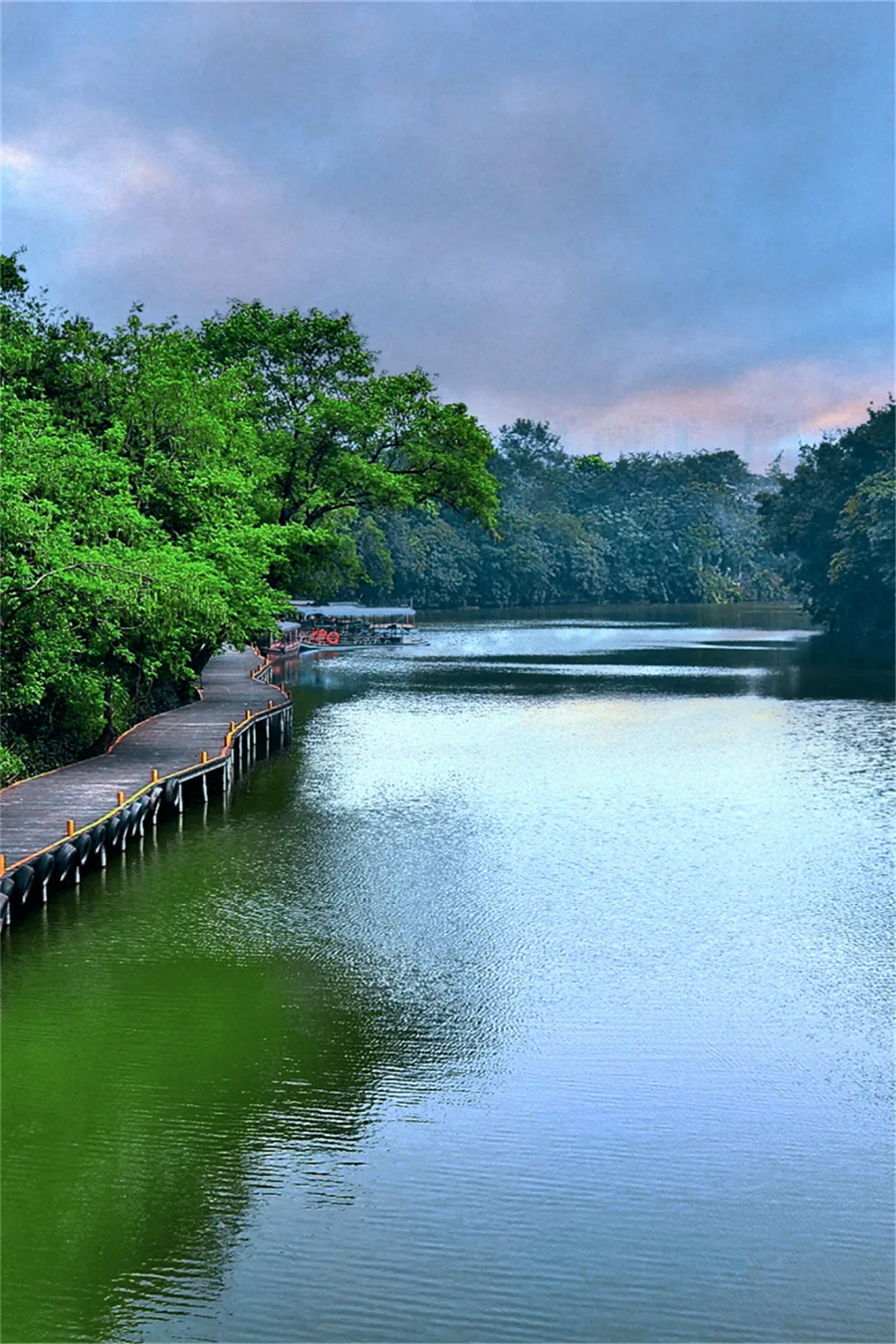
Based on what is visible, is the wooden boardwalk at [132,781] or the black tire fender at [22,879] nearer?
the black tire fender at [22,879]

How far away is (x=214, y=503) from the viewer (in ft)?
107

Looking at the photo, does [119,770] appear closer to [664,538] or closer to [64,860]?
[64,860]

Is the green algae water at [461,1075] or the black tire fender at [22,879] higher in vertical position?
the black tire fender at [22,879]

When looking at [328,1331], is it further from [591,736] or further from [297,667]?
[297,667]

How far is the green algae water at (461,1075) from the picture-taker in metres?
10.3

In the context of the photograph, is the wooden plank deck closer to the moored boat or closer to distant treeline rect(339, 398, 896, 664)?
the moored boat

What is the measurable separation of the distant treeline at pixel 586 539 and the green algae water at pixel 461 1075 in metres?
85.1

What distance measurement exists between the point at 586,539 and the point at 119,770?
122053mm

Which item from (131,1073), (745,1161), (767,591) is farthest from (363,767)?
(767,591)

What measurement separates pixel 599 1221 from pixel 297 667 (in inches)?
2140

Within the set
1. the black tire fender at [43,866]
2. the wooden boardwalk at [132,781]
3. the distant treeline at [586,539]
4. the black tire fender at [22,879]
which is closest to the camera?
the black tire fender at [22,879]

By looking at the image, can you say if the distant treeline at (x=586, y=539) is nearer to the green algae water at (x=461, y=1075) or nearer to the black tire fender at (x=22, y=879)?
the green algae water at (x=461, y=1075)

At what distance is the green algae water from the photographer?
407 inches

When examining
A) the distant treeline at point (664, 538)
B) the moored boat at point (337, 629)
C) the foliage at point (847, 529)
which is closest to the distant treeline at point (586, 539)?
the distant treeline at point (664, 538)
